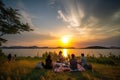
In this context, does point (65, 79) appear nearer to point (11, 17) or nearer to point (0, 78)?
point (0, 78)

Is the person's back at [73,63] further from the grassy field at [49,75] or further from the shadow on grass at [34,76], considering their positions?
→ the shadow on grass at [34,76]

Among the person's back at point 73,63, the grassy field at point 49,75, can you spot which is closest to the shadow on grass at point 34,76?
the grassy field at point 49,75

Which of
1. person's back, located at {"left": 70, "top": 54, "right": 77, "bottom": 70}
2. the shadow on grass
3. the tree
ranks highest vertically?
the tree

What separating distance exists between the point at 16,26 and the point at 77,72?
918 cm

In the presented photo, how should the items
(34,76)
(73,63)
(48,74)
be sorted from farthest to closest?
(73,63)
(48,74)
(34,76)

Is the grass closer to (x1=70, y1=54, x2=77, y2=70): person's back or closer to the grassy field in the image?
the grassy field

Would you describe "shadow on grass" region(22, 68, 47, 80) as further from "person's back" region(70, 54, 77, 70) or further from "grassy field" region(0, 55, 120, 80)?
"person's back" region(70, 54, 77, 70)

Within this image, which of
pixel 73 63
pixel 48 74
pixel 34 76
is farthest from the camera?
pixel 73 63

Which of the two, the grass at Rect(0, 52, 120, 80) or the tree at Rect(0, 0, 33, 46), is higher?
the tree at Rect(0, 0, 33, 46)

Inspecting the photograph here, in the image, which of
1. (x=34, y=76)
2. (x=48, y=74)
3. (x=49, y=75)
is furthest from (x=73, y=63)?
(x=34, y=76)

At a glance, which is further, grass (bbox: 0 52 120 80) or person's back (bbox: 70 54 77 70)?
person's back (bbox: 70 54 77 70)

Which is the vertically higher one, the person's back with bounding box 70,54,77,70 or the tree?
the tree

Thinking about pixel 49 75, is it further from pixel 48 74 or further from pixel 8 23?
pixel 8 23

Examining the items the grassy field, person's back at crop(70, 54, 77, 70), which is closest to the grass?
the grassy field
